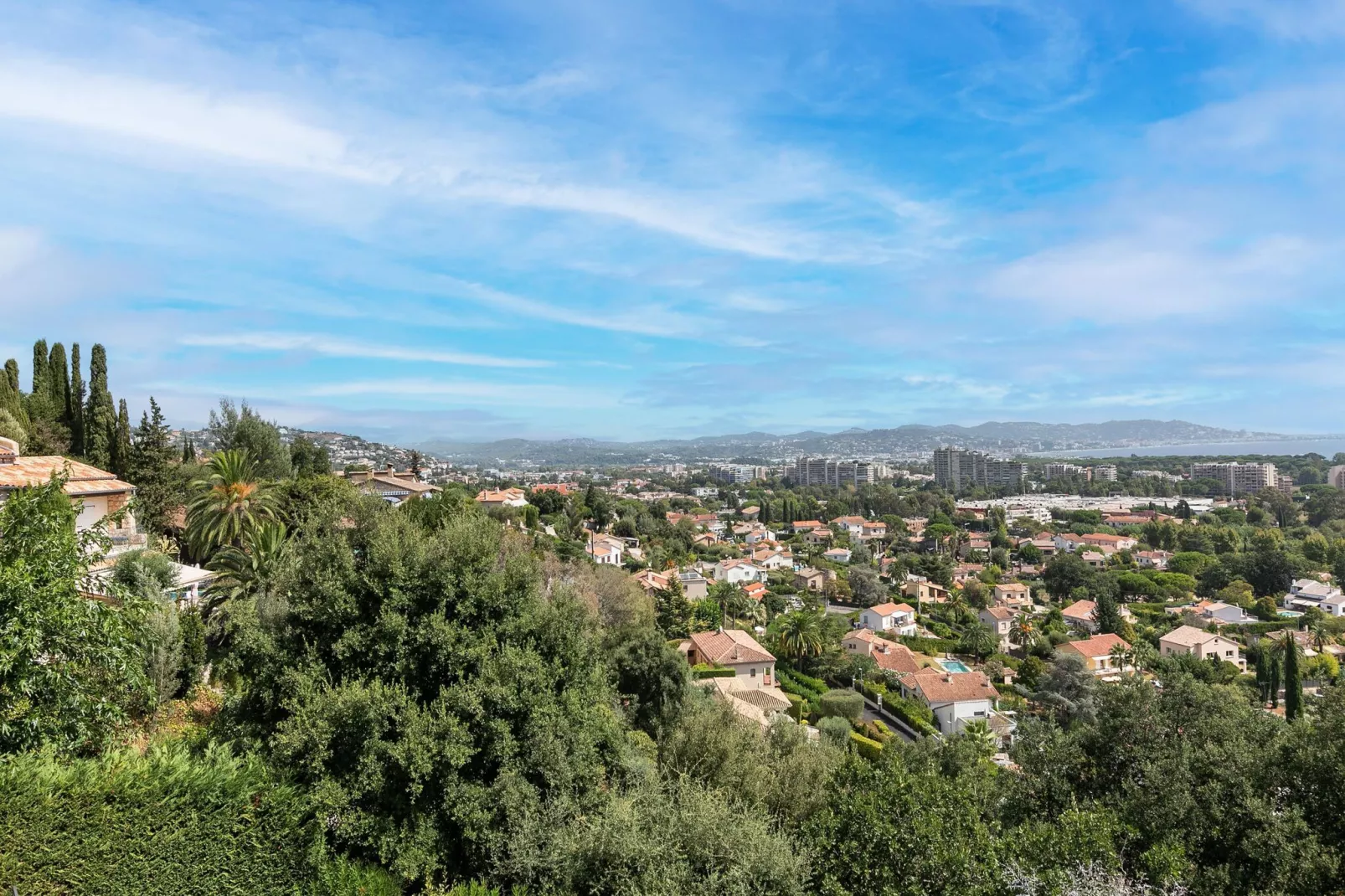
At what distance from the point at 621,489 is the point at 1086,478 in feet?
346

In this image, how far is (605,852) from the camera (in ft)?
23.0

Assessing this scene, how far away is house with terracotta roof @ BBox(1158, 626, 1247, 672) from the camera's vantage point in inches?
1665

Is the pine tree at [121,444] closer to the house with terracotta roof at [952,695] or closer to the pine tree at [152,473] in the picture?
the pine tree at [152,473]

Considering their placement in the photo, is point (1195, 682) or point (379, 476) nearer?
point (1195, 682)

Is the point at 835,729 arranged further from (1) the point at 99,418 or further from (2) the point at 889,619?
(2) the point at 889,619

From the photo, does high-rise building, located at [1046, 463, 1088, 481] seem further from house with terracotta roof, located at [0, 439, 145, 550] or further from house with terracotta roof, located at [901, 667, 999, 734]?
house with terracotta roof, located at [0, 439, 145, 550]

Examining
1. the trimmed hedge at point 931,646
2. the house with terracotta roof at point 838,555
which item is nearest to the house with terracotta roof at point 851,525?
the house with terracotta roof at point 838,555

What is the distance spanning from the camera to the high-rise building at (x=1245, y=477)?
13426 centimetres

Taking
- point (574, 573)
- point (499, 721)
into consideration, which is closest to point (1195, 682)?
point (499, 721)

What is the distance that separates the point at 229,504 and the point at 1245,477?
170206mm

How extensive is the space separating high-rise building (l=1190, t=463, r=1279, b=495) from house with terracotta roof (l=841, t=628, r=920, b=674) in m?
128

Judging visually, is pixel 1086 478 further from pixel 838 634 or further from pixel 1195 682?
pixel 1195 682

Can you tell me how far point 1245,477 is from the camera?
13675 cm

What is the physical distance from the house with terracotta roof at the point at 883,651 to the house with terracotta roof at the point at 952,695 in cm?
271
